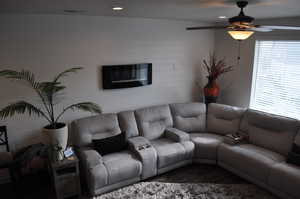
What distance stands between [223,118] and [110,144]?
2227 millimetres

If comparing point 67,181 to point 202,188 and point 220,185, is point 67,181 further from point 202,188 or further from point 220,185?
point 220,185

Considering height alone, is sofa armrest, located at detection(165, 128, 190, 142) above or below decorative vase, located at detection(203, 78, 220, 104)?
below

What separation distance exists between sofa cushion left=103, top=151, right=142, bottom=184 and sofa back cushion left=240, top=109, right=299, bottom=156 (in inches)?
79.8

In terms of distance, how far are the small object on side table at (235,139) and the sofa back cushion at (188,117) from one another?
73 centimetres

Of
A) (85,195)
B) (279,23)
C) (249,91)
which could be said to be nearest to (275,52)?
(279,23)

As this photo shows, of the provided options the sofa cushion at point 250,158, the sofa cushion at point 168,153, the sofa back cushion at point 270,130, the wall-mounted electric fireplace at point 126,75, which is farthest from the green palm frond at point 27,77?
the sofa back cushion at point 270,130

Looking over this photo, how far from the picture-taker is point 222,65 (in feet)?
16.9

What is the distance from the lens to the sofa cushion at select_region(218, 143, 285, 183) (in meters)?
3.47

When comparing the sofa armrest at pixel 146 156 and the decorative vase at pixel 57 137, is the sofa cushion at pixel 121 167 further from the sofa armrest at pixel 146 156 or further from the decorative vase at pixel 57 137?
the decorative vase at pixel 57 137

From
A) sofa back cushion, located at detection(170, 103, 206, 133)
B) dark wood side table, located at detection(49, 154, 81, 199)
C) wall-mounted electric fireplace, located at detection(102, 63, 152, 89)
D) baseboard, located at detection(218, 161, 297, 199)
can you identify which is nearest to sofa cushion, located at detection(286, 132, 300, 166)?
baseboard, located at detection(218, 161, 297, 199)

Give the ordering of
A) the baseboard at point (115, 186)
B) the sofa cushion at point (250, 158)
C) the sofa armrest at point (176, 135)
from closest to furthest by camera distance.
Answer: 1. the baseboard at point (115, 186)
2. the sofa cushion at point (250, 158)
3. the sofa armrest at point (176, 135)

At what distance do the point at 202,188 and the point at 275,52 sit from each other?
2728mm

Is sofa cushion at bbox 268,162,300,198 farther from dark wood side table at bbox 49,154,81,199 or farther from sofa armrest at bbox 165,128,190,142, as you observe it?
dark wood side table at bbox 49,154,81,199

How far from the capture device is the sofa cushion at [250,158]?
347 cm
